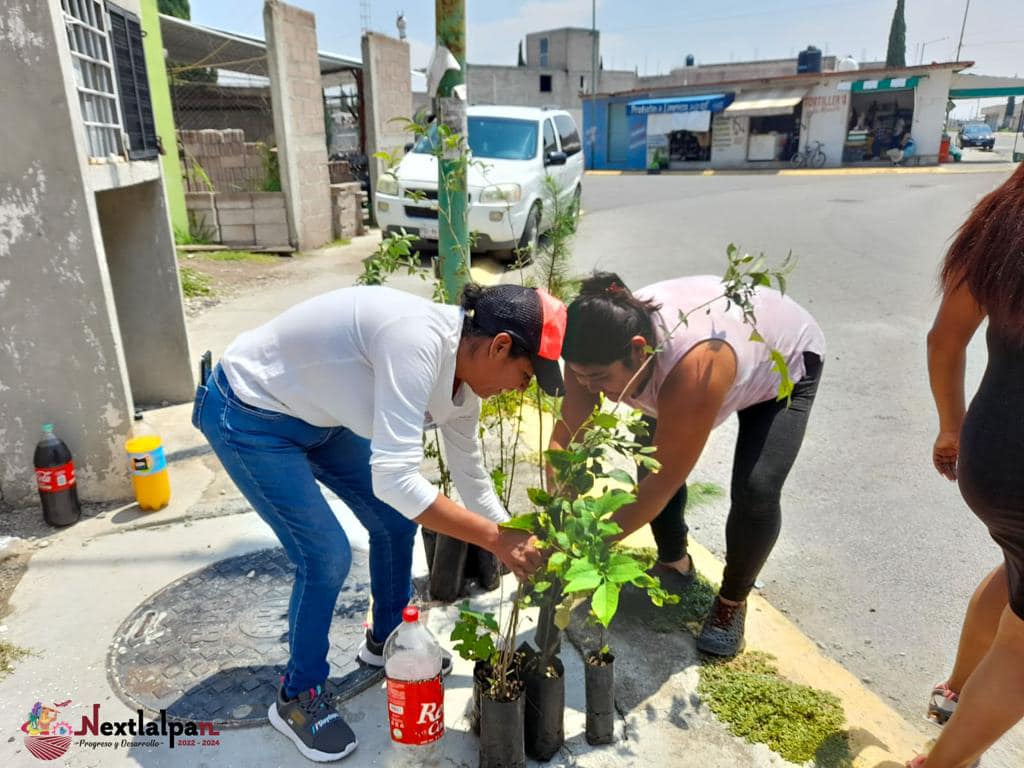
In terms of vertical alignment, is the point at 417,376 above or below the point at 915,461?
above

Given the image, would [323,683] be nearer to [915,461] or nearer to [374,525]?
[374,525]

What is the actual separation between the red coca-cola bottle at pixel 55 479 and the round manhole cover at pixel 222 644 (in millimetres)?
781

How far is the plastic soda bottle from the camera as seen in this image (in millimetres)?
1880

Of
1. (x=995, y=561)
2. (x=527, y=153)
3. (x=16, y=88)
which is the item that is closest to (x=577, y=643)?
(x=995, y=561)

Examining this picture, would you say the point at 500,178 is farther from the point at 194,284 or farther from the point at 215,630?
the point at 215,630

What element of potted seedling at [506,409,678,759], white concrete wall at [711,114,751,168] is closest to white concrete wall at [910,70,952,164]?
white concrete wall at [711,114,751,168]

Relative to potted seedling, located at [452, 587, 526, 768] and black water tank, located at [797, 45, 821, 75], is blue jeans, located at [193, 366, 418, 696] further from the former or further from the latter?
black water tank, located at [797, 45, 821, 75]

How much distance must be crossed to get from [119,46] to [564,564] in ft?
12.7

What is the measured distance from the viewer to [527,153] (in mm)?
9734

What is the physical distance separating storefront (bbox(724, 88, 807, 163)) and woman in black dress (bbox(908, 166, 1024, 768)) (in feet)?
93.0

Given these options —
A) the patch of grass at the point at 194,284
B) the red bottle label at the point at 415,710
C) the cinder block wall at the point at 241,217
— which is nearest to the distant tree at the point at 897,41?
the cinder block wall at the point at 241,217

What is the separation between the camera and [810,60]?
32.1 metres

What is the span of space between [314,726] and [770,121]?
101 ft

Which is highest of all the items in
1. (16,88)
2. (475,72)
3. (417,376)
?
(475,72)
